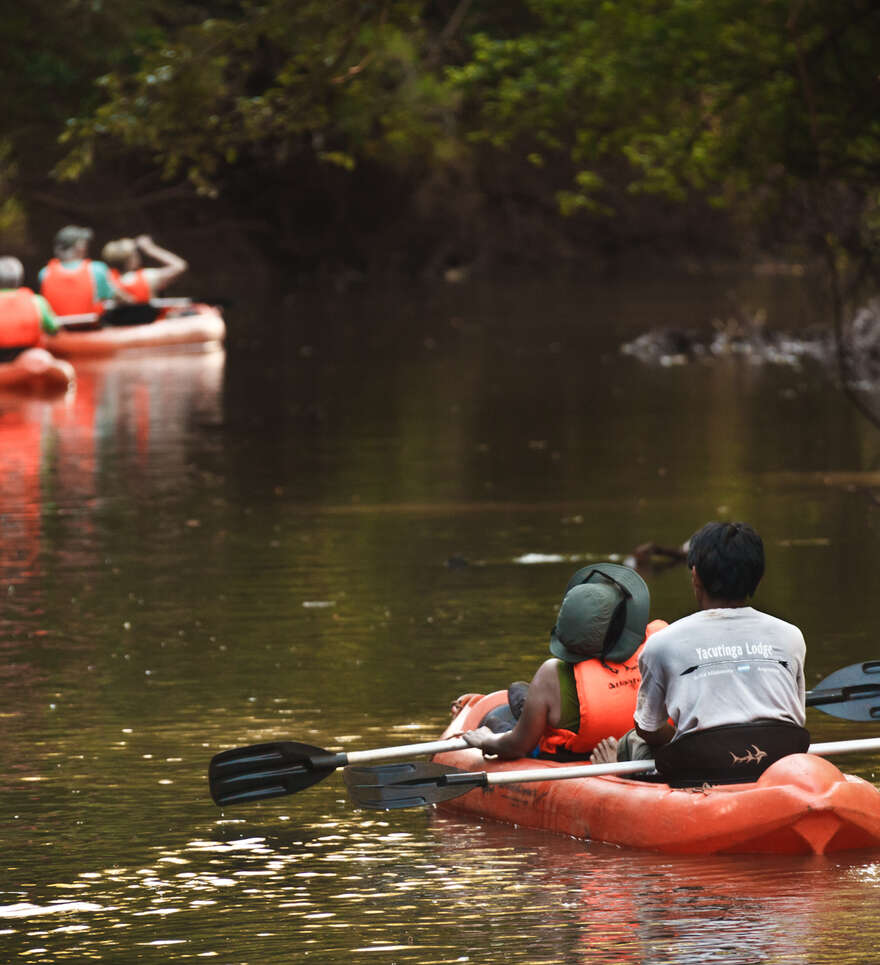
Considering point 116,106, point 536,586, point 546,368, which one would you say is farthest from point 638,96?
point 536,586

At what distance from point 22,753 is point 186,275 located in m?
57.1

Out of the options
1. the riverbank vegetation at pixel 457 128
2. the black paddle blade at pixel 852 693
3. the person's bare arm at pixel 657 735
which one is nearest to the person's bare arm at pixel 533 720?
the person's bare arm at pixel 657 735

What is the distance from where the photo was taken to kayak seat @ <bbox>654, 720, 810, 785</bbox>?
8484 millimetres

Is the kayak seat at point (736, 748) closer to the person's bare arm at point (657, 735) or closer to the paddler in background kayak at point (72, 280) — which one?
the person's bare arm at point (657, 735)

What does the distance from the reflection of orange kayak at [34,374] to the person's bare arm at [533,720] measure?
22.4 m

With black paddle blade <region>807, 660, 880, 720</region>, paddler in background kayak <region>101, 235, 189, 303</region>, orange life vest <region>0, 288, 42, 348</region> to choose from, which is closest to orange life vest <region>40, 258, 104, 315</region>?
paddler in background kayak <region>101, 235, 189, 303</region>

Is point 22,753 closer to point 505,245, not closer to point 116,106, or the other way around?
point 116,106

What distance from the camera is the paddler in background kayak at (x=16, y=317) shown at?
3081cm

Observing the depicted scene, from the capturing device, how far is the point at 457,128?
58312mm

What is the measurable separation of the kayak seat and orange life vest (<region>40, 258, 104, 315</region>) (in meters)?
30.1

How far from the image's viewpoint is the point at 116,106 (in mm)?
18453

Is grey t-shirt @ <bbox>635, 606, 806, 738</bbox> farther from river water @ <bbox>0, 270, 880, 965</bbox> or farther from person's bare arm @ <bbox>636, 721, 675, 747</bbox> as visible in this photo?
river water @ <bbox>0, 270, 880, 965</bbox>

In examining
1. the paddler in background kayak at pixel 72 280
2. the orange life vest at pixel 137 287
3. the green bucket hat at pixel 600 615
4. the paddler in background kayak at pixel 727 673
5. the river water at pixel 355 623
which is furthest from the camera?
the orange life vest at pixel 137 287

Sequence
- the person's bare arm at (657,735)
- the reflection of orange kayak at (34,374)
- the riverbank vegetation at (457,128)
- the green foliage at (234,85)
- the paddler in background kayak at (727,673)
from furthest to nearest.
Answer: the reflection of orange kayak at (34,374) < the riverbank vegetation at (457,128) < the green foliage at (234,85) < the person's bare arm at (657,735) < the paddler in background kayak at (727,673)
